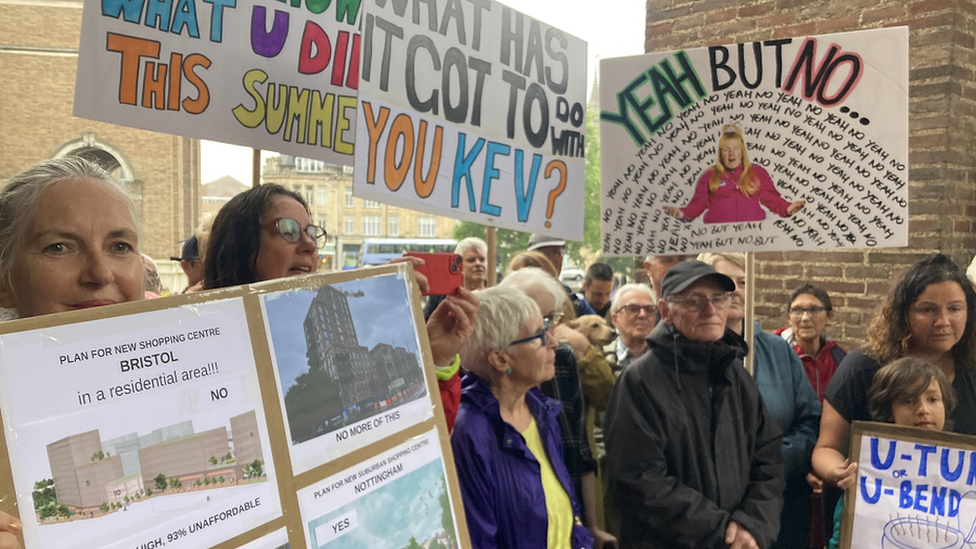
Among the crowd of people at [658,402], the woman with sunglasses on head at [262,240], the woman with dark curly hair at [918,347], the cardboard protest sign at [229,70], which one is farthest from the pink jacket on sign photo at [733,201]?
the woman with sunglasses on head at [262,240]

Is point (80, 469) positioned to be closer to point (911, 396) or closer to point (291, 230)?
point (291, 230)

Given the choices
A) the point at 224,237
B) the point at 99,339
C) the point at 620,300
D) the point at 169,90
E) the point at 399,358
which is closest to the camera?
the point at 99,339

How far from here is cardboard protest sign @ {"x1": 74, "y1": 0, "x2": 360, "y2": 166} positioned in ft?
7.83

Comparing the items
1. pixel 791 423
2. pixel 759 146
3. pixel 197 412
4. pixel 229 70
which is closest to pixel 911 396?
pixel 791 423

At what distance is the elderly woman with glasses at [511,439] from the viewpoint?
7.15 ft

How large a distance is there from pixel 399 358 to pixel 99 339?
2.05ft

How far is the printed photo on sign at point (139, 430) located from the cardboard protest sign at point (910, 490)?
212cm

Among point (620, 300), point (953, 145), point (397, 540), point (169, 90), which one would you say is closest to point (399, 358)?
point (397, 540)

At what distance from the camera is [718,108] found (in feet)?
10.6

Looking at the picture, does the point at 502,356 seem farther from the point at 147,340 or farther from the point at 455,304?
the point at 147,340

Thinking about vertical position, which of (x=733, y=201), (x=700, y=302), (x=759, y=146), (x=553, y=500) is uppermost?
(x=759, y=146)

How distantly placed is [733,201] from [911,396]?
99cm

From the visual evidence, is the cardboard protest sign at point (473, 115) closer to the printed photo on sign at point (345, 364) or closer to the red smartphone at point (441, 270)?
the red smartphone at point (441, 270)

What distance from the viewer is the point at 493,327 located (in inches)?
97.0
